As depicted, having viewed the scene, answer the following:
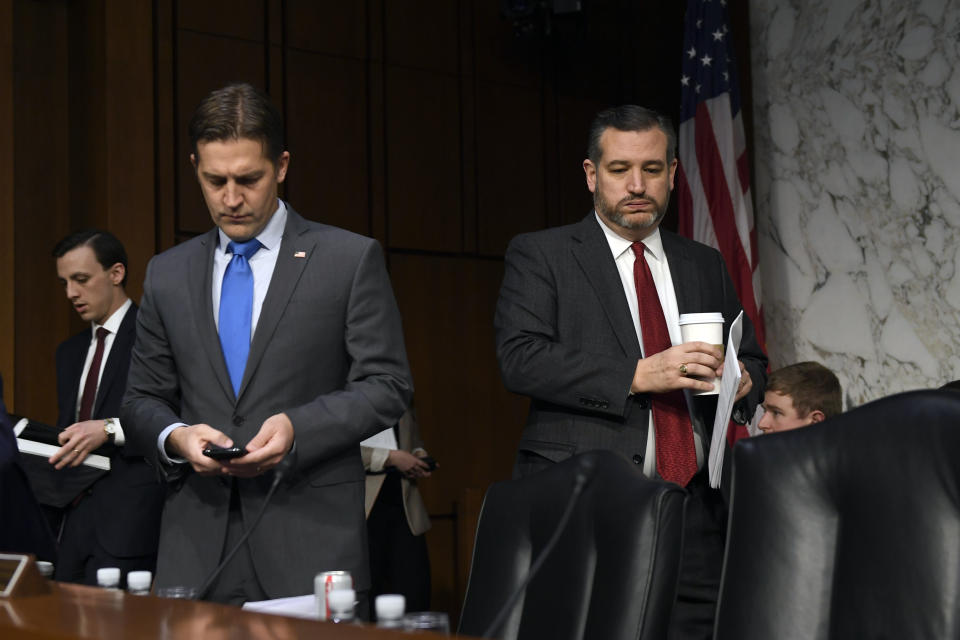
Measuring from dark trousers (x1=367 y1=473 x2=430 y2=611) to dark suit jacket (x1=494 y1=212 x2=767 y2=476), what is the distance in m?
2.54

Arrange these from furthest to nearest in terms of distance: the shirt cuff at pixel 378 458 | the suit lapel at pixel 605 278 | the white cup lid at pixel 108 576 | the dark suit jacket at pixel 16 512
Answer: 1. the shirt cuff at pixel 378 458
2. the suit lapel at pixel 605 278
3. the dark suit jacket at pixel 16 512
4. the white cup lid at pixel 108 576

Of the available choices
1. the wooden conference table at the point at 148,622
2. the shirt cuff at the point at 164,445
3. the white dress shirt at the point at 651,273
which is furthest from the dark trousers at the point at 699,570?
the wooden conference table at the point at 148,622

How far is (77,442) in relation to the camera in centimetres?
341

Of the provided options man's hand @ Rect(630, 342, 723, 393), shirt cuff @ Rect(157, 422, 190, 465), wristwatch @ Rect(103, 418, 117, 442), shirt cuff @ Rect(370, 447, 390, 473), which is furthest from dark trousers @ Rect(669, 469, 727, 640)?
shirt cuff @ Rect(370, 447, 390, 473)

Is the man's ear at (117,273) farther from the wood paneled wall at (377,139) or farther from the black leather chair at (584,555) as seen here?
the black leather chair at (584,555)

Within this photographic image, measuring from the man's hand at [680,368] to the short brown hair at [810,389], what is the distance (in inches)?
47.5

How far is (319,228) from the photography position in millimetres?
2473

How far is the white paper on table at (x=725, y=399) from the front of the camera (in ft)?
7.45

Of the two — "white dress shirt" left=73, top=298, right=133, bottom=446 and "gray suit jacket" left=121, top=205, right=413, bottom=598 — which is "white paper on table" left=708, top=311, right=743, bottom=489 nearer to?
"gray suit jacket" left=121, top=205, right=413, bottom=598

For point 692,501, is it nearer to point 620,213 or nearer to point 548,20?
point 620,213

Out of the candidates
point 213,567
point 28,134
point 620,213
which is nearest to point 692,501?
point 620,213

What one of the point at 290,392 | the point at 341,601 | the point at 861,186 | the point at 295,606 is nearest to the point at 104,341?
the point at 290,392

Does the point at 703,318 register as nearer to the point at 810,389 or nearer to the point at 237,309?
the point at 237,309

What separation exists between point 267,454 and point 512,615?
58 cm
